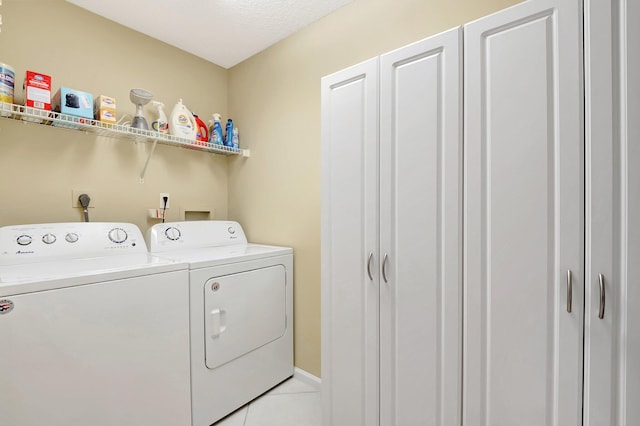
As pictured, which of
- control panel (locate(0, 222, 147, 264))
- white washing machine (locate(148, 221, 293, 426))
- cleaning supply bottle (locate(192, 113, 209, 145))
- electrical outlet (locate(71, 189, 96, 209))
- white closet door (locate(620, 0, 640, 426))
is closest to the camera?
white closet door (locate(620, 0, 640, 426))

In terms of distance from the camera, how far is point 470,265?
1.04 metres

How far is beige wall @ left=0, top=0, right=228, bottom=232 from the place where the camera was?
1.68 meters

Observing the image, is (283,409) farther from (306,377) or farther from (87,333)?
(87,333)

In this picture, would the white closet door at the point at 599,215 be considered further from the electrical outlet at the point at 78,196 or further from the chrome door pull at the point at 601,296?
the electrical outlet at the point at 78,196

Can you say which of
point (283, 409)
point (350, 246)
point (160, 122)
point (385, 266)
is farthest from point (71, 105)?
point (283, 409)

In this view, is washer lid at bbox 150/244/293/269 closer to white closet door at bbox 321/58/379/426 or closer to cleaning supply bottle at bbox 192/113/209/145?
white closet door at bbox 321/58/379/426

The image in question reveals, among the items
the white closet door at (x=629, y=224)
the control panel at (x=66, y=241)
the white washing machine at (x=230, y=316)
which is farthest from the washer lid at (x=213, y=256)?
the white closet door at (x=629, y=224)

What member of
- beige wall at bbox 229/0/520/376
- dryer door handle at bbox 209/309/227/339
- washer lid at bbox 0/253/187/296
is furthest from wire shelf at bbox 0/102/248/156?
dryer door handle at bbox 209/309/227/339

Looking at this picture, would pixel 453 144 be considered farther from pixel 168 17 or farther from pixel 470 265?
pixel 168 17

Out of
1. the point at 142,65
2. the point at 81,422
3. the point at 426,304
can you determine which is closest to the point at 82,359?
the point at 81,422

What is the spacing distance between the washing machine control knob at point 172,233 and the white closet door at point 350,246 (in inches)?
46.5

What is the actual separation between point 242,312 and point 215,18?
1969 millimetres

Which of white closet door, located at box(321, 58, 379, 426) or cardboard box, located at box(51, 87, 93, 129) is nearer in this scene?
white closet door, located at box(321, 58, 379, 426)

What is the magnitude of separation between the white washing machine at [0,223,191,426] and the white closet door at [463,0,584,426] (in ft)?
4.41
